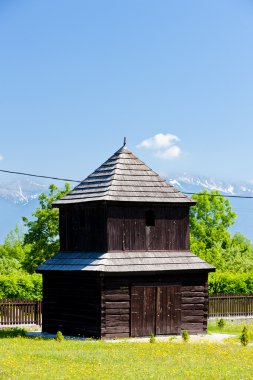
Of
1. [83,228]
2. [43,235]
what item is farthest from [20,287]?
[43,235]

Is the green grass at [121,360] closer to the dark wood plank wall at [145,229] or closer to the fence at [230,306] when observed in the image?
the dark wood plank wall at [145,229]

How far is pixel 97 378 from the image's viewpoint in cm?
2038

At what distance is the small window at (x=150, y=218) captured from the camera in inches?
1291

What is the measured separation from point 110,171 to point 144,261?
4.45 m

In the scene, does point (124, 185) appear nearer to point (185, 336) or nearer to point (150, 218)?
point (150, 218)

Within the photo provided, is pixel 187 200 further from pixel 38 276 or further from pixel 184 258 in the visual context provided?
pixel 38 276

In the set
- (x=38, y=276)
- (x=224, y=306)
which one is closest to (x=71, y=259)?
(x=38, y=276)

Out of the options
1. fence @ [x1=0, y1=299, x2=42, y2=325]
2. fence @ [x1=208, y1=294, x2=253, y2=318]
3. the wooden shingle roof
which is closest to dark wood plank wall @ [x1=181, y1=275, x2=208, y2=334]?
the wooden shingle roof

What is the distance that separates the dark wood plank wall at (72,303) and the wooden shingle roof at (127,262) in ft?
1.39

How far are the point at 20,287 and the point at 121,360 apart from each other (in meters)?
17.9

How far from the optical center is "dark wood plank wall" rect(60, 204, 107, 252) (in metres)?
32.0

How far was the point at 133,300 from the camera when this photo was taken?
3125 cm

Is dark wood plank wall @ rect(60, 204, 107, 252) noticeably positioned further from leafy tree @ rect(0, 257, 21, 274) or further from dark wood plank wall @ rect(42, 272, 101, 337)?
leafy tree @ rect(0, 257, 21, 274)

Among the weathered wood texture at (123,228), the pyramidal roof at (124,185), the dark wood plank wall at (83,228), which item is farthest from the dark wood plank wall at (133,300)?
the pyramidal roof at (124,185)
